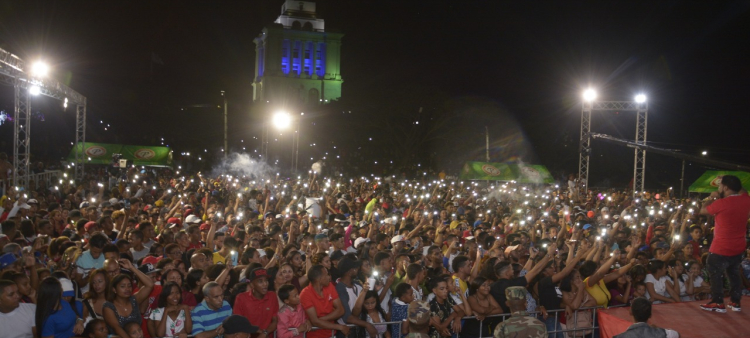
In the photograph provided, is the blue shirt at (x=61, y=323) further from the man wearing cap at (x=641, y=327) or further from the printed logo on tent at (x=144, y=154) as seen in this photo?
the printed logo on tent at (x=144, y=154)

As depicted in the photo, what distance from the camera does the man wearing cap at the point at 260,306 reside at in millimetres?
5430

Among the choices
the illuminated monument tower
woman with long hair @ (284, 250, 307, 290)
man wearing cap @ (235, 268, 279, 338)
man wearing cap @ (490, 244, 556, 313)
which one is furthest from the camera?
the illuminated monument tower

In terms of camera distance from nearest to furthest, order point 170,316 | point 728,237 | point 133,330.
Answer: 1. point 133,330
2. point 170,316
3. point 728,237

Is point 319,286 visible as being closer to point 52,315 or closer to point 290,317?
point 290,317

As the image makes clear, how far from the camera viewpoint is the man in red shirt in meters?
6.13

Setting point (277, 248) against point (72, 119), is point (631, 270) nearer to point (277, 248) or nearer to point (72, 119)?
point (277, 248)

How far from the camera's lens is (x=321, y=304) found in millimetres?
5664

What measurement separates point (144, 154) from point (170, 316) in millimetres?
20852

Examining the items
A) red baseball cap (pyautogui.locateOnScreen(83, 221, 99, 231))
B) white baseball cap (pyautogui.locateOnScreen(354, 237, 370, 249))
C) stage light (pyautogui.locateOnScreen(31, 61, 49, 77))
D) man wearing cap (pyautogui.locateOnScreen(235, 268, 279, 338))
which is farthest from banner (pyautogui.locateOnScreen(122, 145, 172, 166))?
man wearing cap (pyautogui.locateOnScreen(235, 268, 279, 338))

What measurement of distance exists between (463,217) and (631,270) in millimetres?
6219

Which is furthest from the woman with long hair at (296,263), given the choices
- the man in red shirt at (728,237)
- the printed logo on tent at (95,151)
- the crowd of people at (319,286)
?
the printed logo on tent at (95,151)

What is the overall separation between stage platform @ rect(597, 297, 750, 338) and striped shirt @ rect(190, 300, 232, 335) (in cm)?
374

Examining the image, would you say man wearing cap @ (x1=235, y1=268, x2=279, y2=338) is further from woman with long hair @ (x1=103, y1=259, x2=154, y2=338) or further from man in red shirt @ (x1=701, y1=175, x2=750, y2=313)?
man in red shirt @ (x1=701, y1=175, x2=750, y2=313)

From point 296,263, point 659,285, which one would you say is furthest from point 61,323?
point 659,285
